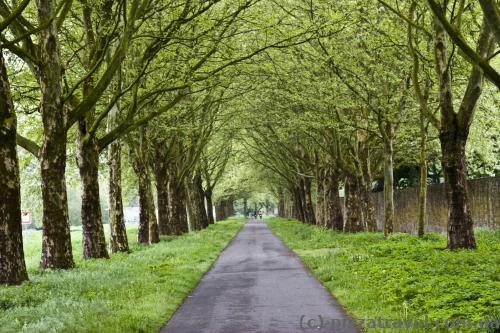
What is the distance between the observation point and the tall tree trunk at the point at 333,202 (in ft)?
117

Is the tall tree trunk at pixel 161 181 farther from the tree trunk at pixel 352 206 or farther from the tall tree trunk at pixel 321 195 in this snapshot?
the tall tree trunk at pixel 321 195

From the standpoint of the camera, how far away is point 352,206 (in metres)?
31.0

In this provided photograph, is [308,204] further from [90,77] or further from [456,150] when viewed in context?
[456,150]

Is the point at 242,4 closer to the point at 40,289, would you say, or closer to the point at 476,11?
the point at 476,11

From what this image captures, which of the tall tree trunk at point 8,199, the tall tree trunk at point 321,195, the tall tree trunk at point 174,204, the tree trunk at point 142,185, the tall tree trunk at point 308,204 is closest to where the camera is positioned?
the tall tree trunk at point 8,199

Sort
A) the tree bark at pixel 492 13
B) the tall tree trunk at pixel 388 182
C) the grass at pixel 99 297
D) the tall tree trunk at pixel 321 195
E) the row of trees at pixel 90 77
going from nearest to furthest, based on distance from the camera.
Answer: the tree bark at pixel 492 13 < the grass at pixel 99 297 < the row of trees at pixel 90 77 < the tall tree trunk at pixel 388 182 < the tall tree trunk at pixel 321 195

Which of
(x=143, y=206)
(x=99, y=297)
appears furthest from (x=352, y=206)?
(x=99, y=297)

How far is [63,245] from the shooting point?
15.7 meters

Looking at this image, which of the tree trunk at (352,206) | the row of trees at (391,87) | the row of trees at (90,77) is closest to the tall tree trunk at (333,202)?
the row of trees at (391,87)

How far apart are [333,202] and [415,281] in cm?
2513

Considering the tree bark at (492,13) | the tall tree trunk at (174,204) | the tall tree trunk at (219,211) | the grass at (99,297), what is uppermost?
the tree bark at (492,13)

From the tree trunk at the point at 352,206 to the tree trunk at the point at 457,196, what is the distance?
14055mm

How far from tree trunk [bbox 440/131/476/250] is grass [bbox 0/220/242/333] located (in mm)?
7442

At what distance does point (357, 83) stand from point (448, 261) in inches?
422
